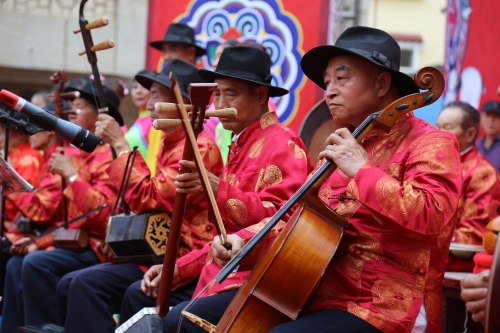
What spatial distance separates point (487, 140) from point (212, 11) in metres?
3.18

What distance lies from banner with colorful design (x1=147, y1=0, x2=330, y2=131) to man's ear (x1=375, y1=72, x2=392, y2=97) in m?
4.39

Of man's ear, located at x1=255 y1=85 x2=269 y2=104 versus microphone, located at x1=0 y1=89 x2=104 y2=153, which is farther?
man's ear, located at x1=255 y1=85 x2=269 y2=104

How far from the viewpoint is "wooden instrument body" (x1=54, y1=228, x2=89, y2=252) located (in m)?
5.65

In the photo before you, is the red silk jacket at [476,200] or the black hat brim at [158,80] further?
the red silk jacket at [476,200]

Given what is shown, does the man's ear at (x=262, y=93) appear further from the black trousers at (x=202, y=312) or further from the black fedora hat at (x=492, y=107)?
the black fedora hat at (x=492, y=107)

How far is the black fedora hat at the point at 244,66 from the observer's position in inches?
172

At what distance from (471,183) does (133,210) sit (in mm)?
2719

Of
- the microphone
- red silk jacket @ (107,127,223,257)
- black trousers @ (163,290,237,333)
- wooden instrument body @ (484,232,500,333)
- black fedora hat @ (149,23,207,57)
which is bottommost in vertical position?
black trousers @ (163,290,237,333)

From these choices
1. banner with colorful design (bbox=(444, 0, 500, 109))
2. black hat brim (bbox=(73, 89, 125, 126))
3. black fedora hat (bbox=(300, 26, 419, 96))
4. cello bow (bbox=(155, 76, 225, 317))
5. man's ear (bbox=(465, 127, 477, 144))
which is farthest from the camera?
banner with colorful design (bbox=(444, 0, 500, 109))

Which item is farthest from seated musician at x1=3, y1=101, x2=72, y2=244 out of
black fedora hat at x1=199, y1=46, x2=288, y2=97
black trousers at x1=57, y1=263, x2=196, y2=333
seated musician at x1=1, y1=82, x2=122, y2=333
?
black fedora hat at x1=199, y1=46, x2=288, y2=97

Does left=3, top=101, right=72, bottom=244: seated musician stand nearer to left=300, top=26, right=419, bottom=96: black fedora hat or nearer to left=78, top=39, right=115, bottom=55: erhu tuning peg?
left=78, top=39, right=115, bottom=55: erhu tuning peg

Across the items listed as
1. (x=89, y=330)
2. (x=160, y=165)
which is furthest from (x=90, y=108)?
(x=89, y=330)

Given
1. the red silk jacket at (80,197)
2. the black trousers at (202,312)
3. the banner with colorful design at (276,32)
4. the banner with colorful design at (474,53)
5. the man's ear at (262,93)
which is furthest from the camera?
the banner with colorful design at (474,53)

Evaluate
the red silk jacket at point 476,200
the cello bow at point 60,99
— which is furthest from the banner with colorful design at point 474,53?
the cello bow at point 60,99
